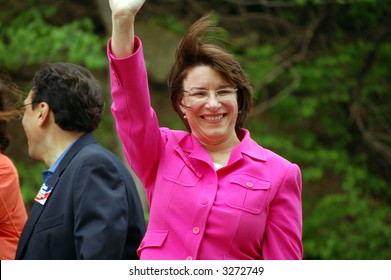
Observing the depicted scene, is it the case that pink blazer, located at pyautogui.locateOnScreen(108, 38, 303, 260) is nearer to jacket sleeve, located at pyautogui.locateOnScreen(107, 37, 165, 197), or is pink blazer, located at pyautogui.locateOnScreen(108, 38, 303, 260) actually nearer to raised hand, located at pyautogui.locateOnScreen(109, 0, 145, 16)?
jacket sleeve, located at pyautogui.locateOnScreen(107, 37, 165, 197)

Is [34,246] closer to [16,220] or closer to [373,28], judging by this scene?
[16,220]

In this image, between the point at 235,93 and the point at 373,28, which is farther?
the point at 373,28

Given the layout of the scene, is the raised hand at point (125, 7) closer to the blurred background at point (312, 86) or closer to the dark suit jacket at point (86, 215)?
the dark suit jacket at point (86, 215)

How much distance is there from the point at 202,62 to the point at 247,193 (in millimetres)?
483

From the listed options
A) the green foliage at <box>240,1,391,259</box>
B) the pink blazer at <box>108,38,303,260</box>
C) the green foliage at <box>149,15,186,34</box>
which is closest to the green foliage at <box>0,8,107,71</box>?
the green foliage at <box>149,15,186,34</box>

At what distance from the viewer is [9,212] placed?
324cm

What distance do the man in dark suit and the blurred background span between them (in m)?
4.24

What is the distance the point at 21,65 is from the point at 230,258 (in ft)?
17.5

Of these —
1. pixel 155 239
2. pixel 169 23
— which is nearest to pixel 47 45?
pixel 169 23

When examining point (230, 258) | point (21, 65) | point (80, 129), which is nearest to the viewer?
point (230, 258)

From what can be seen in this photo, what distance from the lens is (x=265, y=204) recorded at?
104 inches

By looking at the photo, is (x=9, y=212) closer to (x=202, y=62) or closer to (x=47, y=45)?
(x=202, y=62)

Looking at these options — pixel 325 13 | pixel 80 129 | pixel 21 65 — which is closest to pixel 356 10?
pixel 325 13

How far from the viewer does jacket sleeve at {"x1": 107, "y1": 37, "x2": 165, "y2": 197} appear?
2.65 meters
